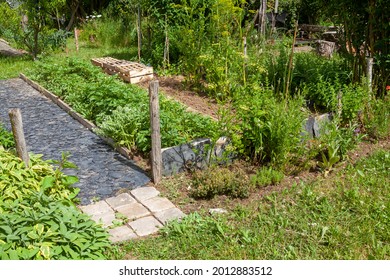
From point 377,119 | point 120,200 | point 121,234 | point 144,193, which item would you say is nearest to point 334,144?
point 377,119

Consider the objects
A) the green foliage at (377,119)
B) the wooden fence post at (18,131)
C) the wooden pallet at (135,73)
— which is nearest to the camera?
the wooden fence post at (18,131)

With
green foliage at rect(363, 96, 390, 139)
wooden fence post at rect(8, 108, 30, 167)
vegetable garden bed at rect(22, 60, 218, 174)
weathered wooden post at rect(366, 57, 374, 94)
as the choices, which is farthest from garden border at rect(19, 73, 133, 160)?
weathered wooden post at rect(366, 57, 374, 94)

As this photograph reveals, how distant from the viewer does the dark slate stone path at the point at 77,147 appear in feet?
18.0

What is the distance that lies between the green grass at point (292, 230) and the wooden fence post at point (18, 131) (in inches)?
58.7

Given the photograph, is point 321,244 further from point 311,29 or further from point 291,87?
point 311,29

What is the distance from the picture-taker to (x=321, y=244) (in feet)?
14.0

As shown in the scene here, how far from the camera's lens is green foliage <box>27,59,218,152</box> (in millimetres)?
6148

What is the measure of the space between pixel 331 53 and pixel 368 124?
519 cm

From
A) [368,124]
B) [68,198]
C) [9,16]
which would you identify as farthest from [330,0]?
[9,16]

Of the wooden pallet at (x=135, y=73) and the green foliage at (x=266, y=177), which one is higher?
the wooden pallet at (x=135, y=73)

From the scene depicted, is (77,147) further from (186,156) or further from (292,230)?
(292,230)

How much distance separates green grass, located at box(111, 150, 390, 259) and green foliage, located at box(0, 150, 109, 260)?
365mm

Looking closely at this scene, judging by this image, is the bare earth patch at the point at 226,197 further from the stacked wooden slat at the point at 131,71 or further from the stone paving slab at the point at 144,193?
the stacked wooden slat at the point at 131,71

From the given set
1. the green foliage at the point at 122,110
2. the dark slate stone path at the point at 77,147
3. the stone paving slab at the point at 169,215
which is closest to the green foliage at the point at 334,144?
the green foliage at the point at 122,110
